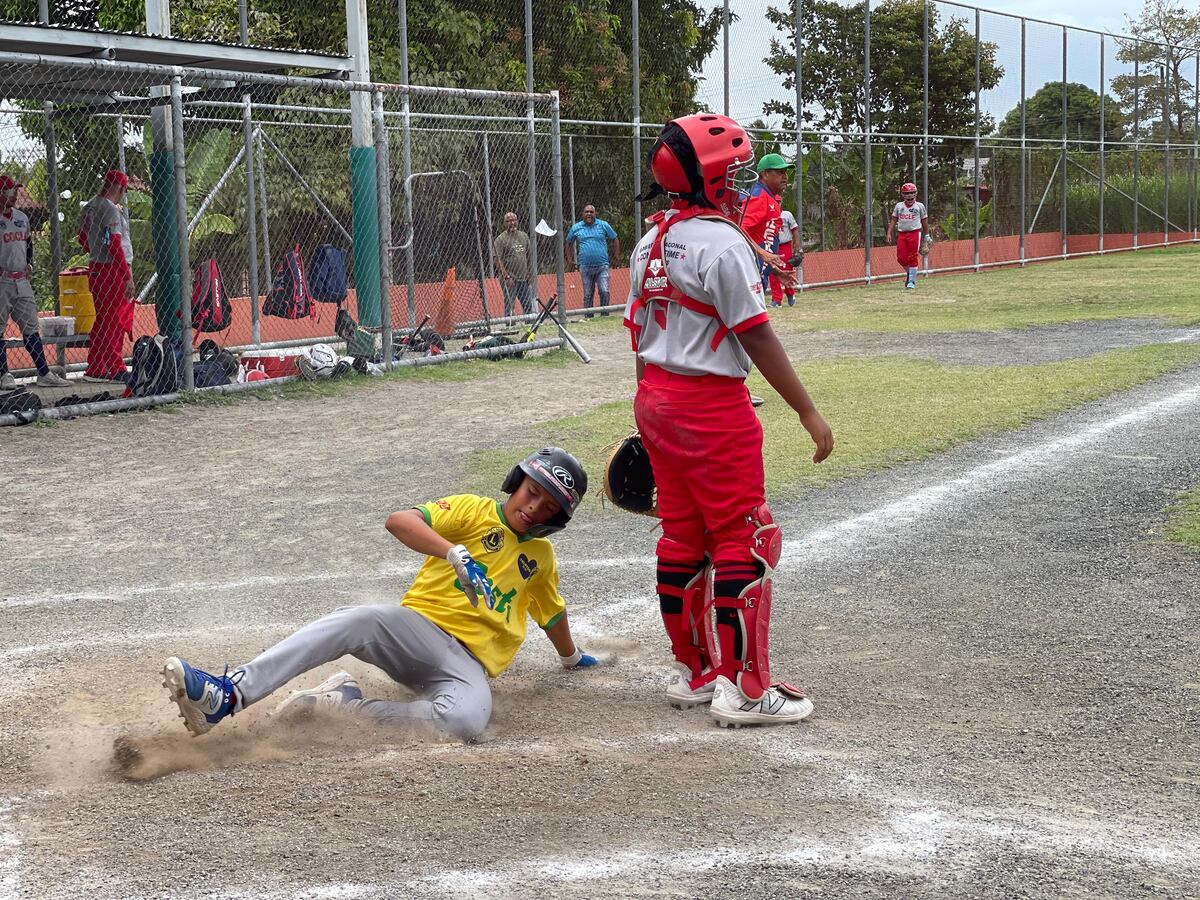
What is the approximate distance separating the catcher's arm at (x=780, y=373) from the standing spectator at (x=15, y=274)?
10.7 meters

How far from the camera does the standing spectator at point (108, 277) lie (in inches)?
512

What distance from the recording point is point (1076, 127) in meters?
36.8

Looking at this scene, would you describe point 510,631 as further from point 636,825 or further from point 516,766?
point 636,825

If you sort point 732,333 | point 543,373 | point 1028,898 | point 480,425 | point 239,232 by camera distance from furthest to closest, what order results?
point 239,232 → point 543,373 → point 480,425 → point 732,333 → point 1028,898

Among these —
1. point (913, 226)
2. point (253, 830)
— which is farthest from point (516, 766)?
point (913, 226)

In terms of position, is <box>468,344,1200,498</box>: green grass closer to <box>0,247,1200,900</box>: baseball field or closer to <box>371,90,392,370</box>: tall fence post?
<box>0,247,1200,900</box>: baseball field

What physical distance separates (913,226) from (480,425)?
16956mm

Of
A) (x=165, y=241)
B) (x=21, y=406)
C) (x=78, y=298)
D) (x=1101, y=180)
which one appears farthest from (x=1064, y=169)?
(x=21, y=406)

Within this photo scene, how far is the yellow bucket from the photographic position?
1386 centimetres

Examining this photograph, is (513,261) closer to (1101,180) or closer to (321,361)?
(321,361)

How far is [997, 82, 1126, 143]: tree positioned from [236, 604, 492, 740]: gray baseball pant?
3244 centimetres

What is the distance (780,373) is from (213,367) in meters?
9.60

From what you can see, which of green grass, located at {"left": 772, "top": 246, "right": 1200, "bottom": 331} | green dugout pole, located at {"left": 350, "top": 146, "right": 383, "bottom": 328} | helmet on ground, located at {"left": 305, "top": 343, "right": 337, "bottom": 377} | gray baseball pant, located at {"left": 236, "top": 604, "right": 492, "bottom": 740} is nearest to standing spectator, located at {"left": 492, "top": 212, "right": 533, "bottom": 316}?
green dugout pole, located at {"left": 350, "top": 146, "right": 383, "bottom": 328}

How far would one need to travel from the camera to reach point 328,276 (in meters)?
15.2
